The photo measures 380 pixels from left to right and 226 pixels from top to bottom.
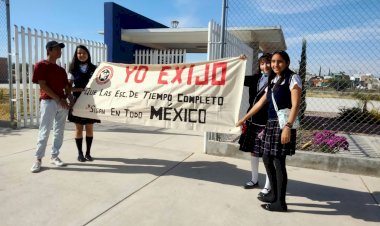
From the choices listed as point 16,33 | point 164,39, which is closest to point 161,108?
point 16,33

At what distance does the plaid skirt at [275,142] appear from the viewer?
3281mm

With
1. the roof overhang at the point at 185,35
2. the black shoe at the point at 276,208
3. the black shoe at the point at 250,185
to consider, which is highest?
the roof overhang at the point at 185,35

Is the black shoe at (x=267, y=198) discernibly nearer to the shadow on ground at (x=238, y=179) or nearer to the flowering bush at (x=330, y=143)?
the shadow on ground at (x=238, y=179)

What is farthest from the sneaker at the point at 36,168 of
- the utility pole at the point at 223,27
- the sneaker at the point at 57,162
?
the utility pole at the point at 223,27

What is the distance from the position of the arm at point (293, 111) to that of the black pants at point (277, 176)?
1.00ft

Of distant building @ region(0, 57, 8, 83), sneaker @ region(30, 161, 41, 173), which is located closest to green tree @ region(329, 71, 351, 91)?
sneaker @ region(30, 161, 41, 173)

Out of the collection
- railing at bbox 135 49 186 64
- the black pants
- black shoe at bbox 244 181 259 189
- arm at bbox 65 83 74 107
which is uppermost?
railing at bbox 135 49 186 64

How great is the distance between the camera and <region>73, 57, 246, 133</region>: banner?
4.16 meters

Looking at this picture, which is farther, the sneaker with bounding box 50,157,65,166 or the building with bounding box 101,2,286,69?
the building with bounding box 101,2,286,69

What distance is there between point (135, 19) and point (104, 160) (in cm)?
939

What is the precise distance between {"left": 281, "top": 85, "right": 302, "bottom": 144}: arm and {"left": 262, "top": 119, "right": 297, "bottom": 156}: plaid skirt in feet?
0.47

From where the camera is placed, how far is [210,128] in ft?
13.7

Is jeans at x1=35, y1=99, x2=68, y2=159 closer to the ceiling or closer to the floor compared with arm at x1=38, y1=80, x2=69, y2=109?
closer to the floor

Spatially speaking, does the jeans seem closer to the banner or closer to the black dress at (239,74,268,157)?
the banner
